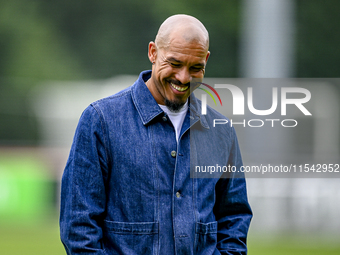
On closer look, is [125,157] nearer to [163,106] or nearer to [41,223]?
[163,106]

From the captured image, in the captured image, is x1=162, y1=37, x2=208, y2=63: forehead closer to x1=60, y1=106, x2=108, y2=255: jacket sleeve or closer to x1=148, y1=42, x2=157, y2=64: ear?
x1=148, y1=42, x2=157, y2=64: ear

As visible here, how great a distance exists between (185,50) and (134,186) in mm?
381

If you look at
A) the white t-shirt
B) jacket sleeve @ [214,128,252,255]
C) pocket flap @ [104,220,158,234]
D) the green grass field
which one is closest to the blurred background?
the green grass field

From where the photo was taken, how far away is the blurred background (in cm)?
431

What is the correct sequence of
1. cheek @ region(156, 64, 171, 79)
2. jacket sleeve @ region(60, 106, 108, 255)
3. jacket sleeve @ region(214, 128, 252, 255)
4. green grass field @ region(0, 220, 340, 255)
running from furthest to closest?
1. green grass field @ region(0, 220, 340, 255)
2. jacket sleeve @ region(214, 128, 252, 255)
3. cheek @ region(156, 64, 171, 79)
4. jacket sleeve @ region(60, 106, 108, 255)

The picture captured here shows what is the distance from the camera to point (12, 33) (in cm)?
516

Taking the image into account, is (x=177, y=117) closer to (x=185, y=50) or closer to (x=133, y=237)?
(x=185, y=50)

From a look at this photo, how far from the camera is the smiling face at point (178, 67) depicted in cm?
121

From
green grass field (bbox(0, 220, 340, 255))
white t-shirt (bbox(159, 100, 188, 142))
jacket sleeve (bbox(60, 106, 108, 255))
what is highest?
white t-shirt (bbox(159, 100, 188, 142))

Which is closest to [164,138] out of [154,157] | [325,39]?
[154,157]

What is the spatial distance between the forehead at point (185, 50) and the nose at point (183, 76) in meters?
0.03
